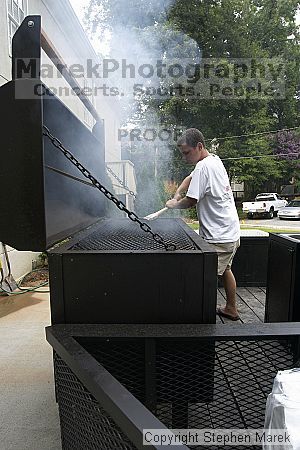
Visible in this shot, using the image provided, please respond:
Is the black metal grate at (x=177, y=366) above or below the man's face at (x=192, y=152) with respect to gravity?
below

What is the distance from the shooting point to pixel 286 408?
3.49 ft

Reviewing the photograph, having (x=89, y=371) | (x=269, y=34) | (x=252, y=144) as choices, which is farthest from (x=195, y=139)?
(x=269, y=34)

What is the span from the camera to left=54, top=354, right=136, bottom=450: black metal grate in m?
0.87

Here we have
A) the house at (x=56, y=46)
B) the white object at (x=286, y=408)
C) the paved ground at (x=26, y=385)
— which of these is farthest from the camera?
the house at (x=56, y=46)

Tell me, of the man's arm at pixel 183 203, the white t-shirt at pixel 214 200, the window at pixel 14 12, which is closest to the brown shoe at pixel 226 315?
the white t-shirt at pixel 214 200

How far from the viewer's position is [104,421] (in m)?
0.90

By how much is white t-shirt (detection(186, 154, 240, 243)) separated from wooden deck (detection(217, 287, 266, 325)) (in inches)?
24.8

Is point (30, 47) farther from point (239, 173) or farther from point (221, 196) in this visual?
point (239, 173)

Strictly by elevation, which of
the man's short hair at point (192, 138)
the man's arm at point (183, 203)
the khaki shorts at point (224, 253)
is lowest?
the khaki shorts at point (224, 253)

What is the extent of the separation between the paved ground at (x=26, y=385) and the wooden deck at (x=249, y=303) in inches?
49.2

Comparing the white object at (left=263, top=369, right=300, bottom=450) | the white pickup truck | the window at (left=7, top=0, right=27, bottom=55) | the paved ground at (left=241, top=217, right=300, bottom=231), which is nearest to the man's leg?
the white object at (left=263, top=369, right=300, bottom=450)

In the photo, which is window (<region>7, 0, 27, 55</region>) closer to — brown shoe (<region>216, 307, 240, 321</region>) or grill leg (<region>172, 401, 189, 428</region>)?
brown shoe (<region>216, 307, 240, 321</region>)

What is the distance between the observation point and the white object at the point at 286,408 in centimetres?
99

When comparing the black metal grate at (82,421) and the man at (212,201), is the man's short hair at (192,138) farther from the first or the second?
the black metal grate at (82,421)
